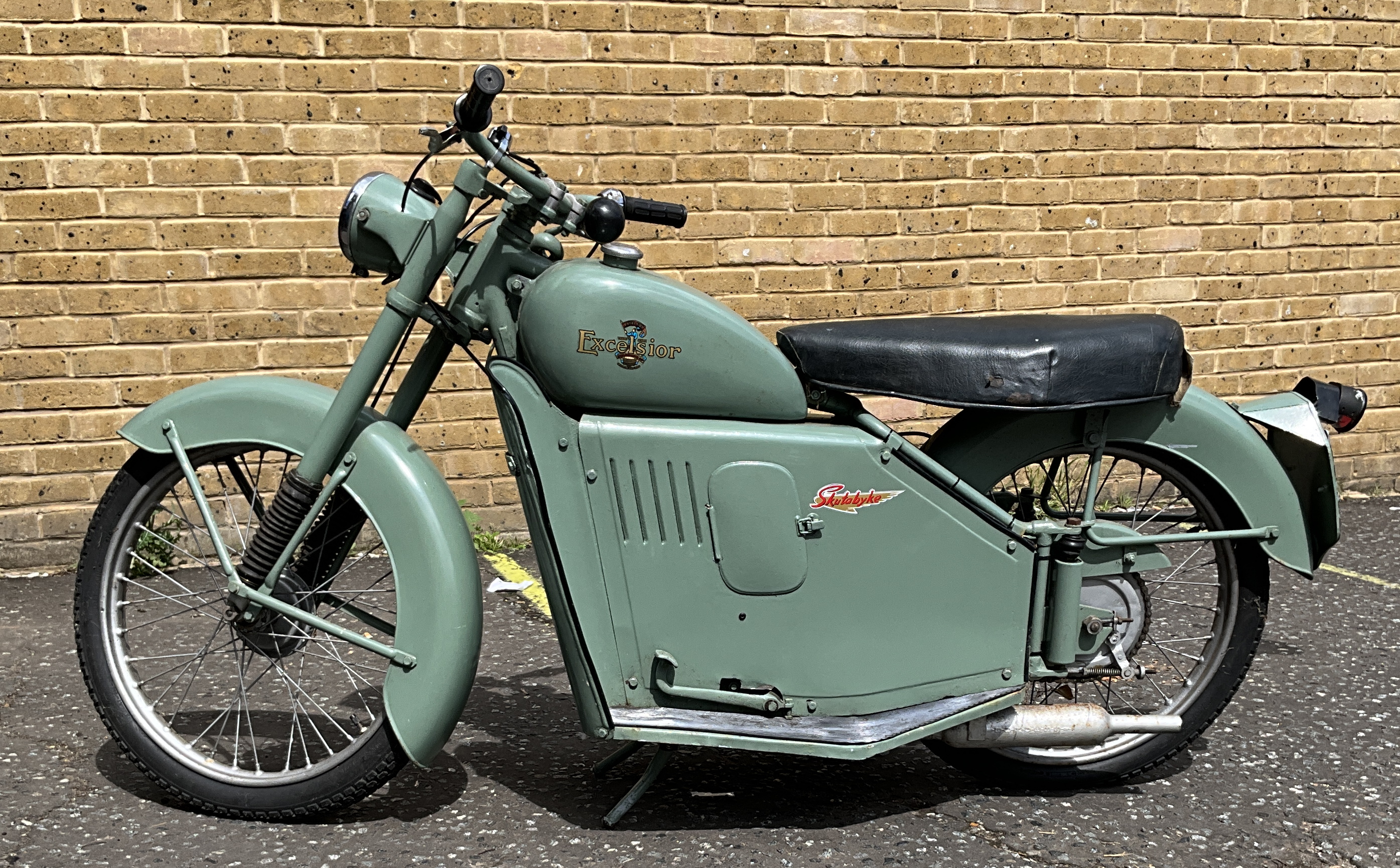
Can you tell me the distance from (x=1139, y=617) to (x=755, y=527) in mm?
985

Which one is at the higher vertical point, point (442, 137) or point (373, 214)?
point (442, 137)

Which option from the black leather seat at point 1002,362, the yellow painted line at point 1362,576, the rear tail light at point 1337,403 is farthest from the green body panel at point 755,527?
the yellow painted line at point 1362,576

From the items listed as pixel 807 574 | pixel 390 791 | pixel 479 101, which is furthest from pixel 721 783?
pixel 479 101

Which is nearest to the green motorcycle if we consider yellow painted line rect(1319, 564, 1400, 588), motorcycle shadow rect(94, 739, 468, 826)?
motorcycle shadow rect(94, 739, 468, 826)

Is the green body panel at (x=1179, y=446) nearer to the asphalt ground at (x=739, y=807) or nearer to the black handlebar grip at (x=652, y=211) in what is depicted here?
the asphalt ground at (x=739, y=807)

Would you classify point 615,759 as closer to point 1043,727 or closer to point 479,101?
point 1043,727

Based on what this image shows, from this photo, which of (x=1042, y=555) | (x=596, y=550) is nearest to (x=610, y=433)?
(x=596, y=550)

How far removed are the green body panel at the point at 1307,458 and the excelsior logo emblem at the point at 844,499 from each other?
961mm

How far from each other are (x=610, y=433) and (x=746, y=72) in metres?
2.87

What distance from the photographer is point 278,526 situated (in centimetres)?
292

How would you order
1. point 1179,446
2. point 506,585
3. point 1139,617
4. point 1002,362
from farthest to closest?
point 506,585, point 1139,617, point 1179,446, point 1002,362

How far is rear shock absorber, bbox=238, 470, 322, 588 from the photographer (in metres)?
2.90

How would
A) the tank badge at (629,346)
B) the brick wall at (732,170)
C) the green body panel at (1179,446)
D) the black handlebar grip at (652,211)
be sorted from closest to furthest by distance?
the tank badge at (629,346) → the black handlebar grip at (652,211) → the green body panel at (1179,446) → the brick wall at (732,170)

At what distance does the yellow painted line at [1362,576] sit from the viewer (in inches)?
193
